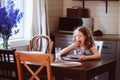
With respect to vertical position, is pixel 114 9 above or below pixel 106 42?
above

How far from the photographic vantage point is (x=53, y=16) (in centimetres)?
552

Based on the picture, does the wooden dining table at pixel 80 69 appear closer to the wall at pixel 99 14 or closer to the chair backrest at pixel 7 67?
the chair backrest at pixel 7 67

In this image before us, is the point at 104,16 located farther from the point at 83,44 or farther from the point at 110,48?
the point at 83,44

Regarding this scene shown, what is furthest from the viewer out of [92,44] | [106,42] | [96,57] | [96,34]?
[96,34]

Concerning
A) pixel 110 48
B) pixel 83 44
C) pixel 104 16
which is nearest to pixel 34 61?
pixel 83 44

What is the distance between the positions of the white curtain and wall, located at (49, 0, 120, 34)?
1.30ft

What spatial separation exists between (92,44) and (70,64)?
693 millimetres

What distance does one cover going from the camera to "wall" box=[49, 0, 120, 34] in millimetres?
5195

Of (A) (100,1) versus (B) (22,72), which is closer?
(B) (22,72)

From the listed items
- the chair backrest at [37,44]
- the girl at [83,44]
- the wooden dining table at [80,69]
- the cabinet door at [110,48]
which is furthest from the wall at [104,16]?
the wooden dining table at [80,69]

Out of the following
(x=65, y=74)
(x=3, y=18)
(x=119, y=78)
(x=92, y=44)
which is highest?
(x=3, y=18)

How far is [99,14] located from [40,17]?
110 centimetres

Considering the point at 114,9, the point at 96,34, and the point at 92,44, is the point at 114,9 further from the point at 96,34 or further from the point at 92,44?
the point at 92,44

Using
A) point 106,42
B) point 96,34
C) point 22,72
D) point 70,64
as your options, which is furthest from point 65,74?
point 96,34
